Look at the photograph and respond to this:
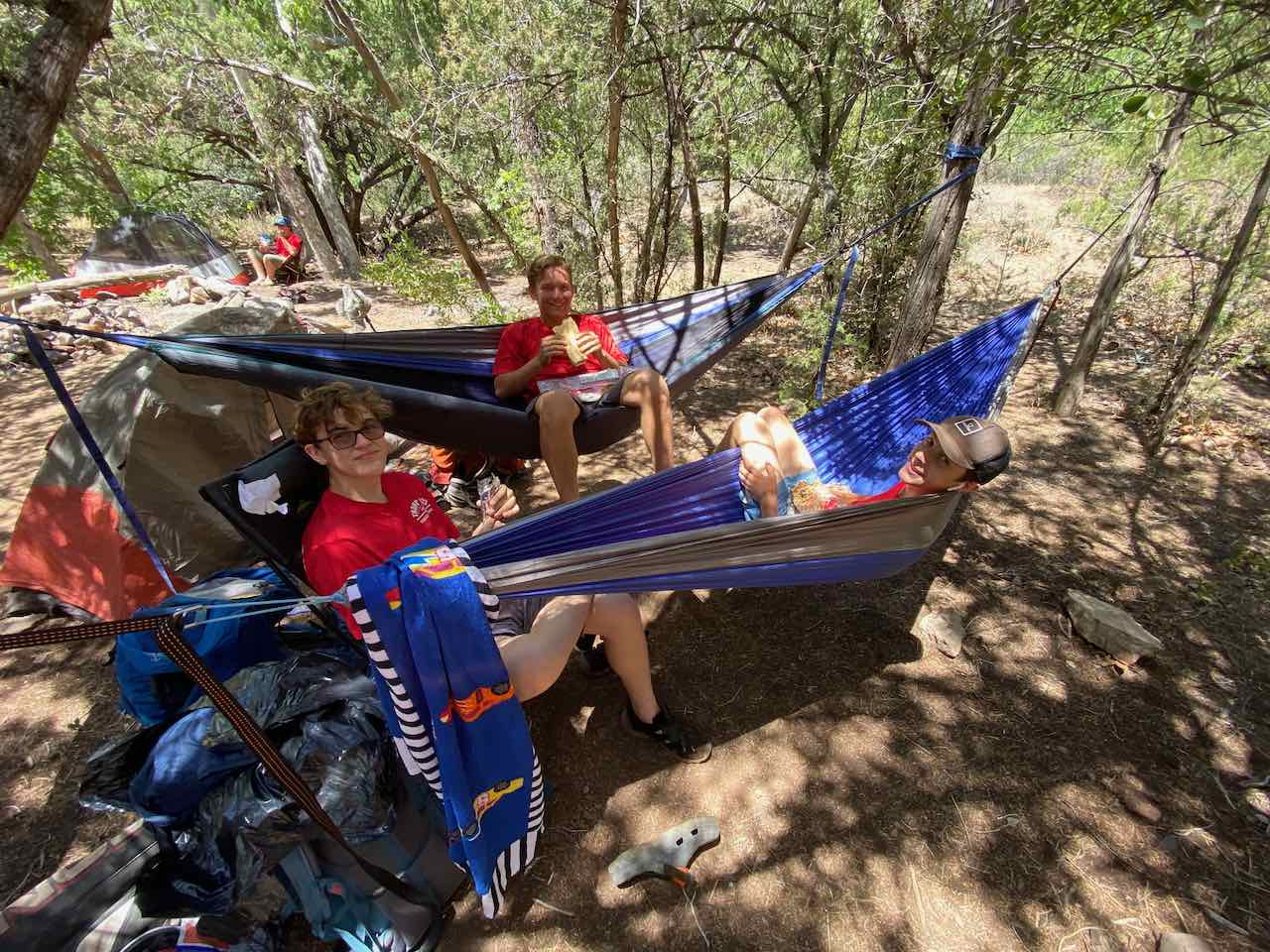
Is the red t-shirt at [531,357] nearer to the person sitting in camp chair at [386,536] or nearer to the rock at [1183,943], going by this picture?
the person sitting in camp chair at [386,536]

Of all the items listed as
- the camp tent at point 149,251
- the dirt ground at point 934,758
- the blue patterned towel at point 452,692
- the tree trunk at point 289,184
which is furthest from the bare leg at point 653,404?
the camp tent at point 149,251

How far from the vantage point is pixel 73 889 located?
3.27ft

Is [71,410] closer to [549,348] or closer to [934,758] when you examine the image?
[549,348]

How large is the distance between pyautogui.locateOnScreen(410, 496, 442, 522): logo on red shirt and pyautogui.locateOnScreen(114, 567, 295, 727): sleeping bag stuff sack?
302 millimetres

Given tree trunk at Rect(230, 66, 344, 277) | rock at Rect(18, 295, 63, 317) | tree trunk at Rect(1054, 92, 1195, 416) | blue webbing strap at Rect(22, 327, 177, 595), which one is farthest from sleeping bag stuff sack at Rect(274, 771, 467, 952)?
tree trunk at Rect(230, 66, 344, 277)

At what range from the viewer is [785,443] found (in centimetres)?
183

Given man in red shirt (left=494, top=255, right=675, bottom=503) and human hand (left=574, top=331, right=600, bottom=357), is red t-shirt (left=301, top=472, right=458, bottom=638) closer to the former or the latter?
Result: man in red shirt (left=494, top=255, right=675, bottom=503)

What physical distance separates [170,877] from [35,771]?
0.94m

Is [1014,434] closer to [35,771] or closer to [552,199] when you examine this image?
[552,199]

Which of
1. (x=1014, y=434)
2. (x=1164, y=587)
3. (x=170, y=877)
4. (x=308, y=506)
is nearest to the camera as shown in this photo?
(x=170, y=877)

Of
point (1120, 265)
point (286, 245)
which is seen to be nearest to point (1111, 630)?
point (1120, 265)

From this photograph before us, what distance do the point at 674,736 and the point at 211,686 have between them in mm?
1021

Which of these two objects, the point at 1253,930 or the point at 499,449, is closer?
the point at 1253,930

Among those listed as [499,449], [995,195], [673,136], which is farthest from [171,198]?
[995,195]
